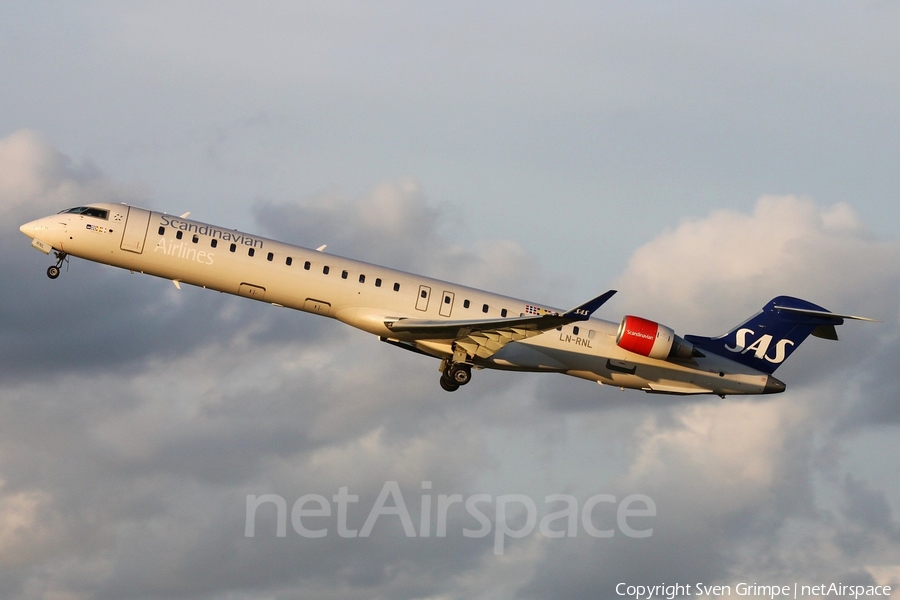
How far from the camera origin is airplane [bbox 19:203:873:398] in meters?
40.3

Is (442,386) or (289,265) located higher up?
(289,265)

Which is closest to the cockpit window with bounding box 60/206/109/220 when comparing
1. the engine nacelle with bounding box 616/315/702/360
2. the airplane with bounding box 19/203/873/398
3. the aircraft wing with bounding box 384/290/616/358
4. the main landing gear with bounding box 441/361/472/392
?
the airplane with bounding box 19/203/873/398

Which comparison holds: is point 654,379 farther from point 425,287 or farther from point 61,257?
point 61,257

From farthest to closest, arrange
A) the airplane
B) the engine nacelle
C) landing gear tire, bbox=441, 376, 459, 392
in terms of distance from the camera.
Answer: landing gear tire, bbox=441, 376, 459, 392
the engine nacelle
the airplane

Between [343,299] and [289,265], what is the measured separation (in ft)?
6.78

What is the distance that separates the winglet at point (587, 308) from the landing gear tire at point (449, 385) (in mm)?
7246

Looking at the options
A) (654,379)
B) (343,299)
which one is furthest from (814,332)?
(343,299)

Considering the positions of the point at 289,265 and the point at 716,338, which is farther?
the point at 716,338

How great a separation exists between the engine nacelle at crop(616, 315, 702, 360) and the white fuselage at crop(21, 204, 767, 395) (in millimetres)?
2485

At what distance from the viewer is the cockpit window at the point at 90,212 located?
40.7 metres

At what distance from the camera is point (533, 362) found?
141ft

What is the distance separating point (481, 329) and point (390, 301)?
346cm

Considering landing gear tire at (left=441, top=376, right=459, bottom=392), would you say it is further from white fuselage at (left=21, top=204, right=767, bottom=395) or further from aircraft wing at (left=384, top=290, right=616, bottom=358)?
aircraft wing at (left=384, top=290, right=616, bottom=358)

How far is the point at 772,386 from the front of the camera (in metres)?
44.9
